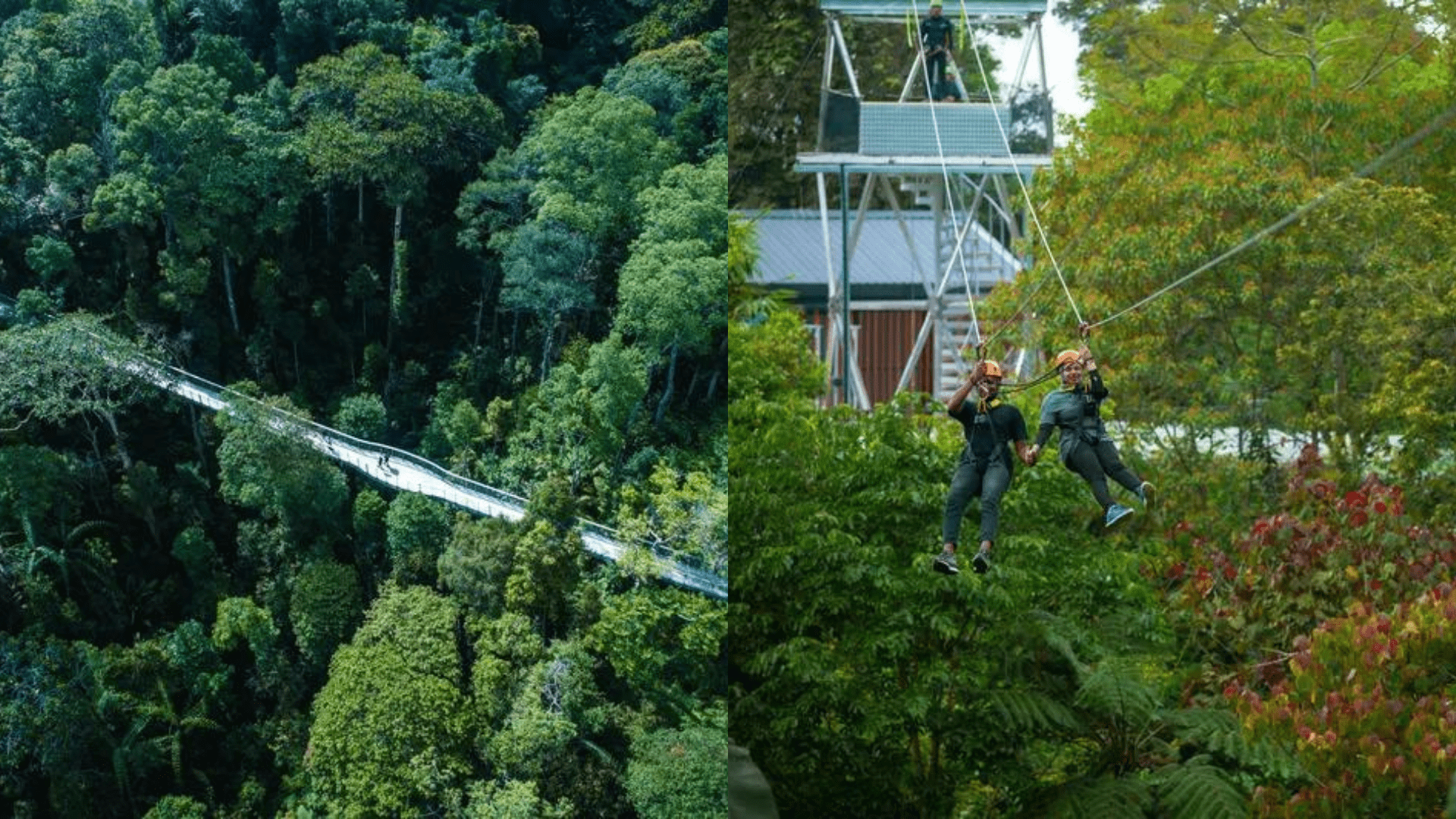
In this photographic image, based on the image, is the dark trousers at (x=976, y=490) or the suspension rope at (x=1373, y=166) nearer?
the dark trousers at (x=976, y=490)

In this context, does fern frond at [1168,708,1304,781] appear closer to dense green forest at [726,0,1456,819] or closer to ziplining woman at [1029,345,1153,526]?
dense green forest at [726,0,1456,819]

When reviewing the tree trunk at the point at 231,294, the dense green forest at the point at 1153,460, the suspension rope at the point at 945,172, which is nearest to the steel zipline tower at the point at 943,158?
the suspension rope at the point at 945,172

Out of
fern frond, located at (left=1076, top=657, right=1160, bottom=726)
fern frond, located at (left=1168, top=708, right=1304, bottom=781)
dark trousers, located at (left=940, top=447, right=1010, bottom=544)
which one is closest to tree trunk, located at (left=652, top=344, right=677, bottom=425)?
dark trousers, located at (left=940, top=447, right=1010, bottom=544)

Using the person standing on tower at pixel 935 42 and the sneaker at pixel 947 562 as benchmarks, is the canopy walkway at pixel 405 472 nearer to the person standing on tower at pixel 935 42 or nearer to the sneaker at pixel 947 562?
the sneaker at pixel 947 562

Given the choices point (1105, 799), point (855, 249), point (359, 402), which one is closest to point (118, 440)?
point (359, 402)

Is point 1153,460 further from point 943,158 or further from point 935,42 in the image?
point 935,42
